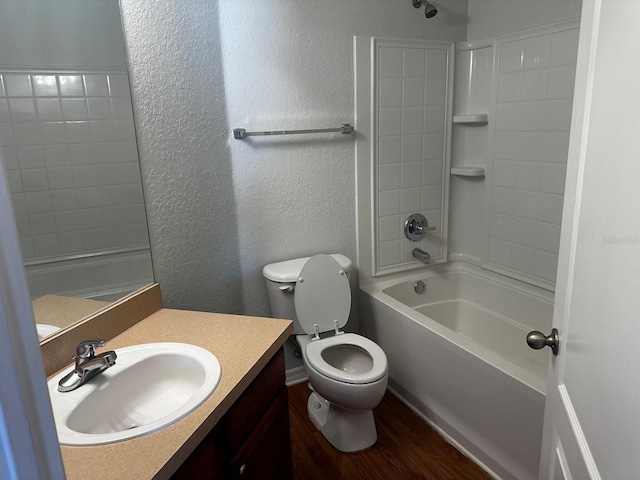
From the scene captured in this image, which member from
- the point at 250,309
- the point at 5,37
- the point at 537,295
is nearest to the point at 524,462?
the point at 537,295

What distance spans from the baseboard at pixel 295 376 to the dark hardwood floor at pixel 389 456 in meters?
0.28

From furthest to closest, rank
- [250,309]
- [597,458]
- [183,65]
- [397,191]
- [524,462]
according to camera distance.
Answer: [397,191], [250,309], [183,65], [524,462], [597,458]

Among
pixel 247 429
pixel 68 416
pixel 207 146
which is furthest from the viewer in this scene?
pixel 207 146

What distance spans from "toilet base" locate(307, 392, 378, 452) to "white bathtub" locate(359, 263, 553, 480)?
0.34 m

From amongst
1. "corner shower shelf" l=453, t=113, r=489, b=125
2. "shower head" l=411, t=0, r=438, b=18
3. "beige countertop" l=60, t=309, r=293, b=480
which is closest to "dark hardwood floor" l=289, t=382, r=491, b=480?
"beige countertop" l=60, t=309, r=293, b=480

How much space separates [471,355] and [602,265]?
120cm

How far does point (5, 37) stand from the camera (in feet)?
3.81

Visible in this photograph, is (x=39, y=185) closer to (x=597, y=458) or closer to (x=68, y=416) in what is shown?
(x=68, y=416)

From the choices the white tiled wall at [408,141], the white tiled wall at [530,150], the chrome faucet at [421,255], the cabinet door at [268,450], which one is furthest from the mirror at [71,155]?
the white tiled wall at [530,150]

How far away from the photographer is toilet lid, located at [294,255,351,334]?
7.09 feet

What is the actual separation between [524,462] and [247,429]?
111 centimetres

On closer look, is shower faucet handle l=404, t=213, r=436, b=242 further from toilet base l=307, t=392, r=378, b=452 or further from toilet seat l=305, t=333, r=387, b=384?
toilet base l=307, t=392, r=378, b=452

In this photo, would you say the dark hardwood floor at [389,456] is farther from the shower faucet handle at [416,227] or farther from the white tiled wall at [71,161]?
the white tiled wall at [71,161]

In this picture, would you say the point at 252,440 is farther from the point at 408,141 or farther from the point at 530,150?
the point at 530,150
